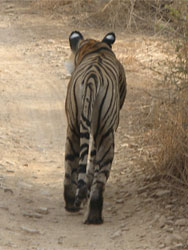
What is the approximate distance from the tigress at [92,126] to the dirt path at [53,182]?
282 mm

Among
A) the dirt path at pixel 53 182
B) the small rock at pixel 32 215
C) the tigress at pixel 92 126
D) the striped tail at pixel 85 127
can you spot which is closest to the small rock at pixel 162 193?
the dirt path at pixel 53 182

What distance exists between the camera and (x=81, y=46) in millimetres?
5980

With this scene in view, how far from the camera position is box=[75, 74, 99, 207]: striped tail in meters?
4.74

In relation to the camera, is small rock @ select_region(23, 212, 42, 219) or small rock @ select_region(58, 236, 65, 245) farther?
small rock @ select_region(23, 212, 42, 219)

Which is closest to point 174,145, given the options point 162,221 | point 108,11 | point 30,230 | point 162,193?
point 162,193

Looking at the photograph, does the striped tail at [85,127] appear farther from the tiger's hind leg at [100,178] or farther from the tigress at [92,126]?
the tiger's hind leg at [100,178]

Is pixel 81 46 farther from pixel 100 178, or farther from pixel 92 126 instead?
pixel 100 178

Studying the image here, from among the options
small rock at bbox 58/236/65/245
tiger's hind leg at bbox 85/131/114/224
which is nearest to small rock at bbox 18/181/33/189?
tiger's hind leg at bbox 85/131/114/224

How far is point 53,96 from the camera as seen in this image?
9289 millimetres

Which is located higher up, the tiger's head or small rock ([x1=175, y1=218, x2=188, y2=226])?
the tiger's head

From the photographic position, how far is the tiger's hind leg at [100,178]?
510 cm

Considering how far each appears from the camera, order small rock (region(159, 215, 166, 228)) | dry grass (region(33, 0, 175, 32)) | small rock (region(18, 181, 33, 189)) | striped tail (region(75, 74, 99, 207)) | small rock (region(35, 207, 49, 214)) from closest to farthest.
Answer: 1. striped tail (region(75, 74, 99, 207))
2. small rock (region(159, 215, 166, 228))
3. small rock (region(35, 207, 49, 214))
4. small rock (region(18, 181, 33, 189))
5. dry grass (region(33, 0, 175, 32))

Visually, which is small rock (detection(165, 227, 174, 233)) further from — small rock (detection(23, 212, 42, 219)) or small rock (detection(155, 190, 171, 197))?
small rock (detection(23, 212, 42, 219))

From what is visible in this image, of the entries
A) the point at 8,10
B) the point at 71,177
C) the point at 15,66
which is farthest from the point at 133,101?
the point at 8,10
